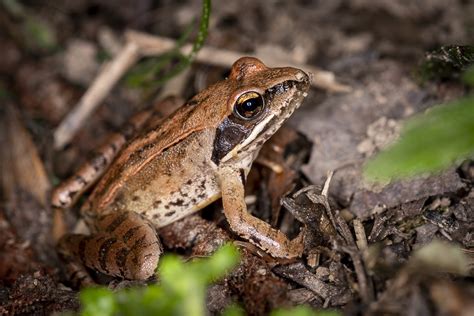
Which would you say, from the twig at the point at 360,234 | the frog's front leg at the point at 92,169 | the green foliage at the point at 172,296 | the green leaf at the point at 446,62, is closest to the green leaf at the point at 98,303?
the green foliage at the point at 172,296

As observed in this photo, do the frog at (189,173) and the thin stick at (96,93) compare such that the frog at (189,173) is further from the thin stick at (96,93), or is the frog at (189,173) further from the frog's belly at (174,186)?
the thin stick at (96,93)

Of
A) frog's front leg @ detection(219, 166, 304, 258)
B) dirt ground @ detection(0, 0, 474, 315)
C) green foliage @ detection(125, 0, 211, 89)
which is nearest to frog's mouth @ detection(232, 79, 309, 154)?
frog's front leg @ detection(219, 166, 304, 258)

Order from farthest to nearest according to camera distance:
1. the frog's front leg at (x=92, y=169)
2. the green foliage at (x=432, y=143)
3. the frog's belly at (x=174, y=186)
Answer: the frog's front leg at (x=92, y=169) → the frog's belly at (x=174, y=186) → the green foliage at (x=432, y=143)

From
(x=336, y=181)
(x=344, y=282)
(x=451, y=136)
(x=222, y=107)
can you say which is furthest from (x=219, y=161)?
(x=451, y=136)

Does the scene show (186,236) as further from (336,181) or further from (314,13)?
(314,13)

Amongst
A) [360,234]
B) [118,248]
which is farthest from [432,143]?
[118,248]

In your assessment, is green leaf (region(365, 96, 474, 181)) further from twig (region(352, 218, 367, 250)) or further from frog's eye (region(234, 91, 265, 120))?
frog's eye (region(234, 91, 265, 120))
